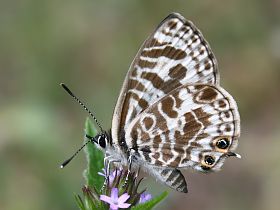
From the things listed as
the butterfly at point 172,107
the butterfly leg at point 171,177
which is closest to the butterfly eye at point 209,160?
the butterfly at point 172,107

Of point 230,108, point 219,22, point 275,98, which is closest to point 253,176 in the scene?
point 275,98

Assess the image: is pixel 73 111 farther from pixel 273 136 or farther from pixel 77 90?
pixel 273 136

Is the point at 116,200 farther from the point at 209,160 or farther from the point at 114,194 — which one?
the point at 209,160

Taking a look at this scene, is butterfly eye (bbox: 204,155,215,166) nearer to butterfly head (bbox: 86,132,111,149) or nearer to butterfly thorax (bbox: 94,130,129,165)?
butterfly thorax (bbox: 94,130,129,165)

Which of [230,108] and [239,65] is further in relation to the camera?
[239,65]

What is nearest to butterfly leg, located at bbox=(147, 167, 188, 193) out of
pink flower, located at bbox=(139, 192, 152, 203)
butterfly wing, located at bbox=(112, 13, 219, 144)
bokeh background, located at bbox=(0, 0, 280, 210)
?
pink flower, located at bbox=(139, 192, 152, 203)

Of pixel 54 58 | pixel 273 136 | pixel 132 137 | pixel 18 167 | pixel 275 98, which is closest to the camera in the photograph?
pixel 132 137
